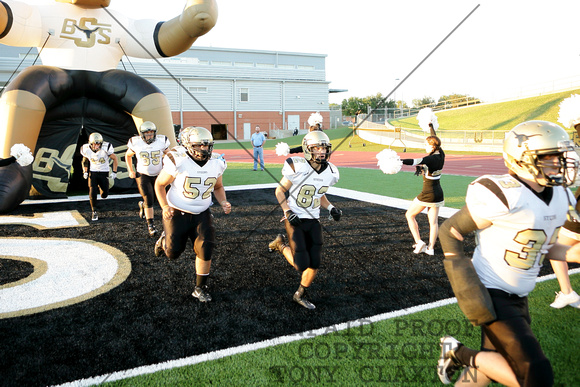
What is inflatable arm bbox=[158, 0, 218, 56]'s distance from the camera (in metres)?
8.55

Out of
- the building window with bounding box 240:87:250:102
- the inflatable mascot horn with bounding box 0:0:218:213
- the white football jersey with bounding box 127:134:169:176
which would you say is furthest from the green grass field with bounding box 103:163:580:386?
the building window with bounding box 240:87:250:102

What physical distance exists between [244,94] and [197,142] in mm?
37847

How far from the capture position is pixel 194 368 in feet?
10.0

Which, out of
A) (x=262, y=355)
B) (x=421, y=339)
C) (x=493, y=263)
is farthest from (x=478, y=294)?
(x=262, y=355)

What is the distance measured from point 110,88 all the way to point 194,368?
849 centimetres

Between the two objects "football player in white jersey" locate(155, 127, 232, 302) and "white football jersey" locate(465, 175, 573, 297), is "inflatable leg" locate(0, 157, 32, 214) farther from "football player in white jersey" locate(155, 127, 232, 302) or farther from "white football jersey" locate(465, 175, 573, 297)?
"white football jersey" locate(465, 175, 573, 297)

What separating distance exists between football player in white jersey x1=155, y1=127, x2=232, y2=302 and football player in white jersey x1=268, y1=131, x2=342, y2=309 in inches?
29.5

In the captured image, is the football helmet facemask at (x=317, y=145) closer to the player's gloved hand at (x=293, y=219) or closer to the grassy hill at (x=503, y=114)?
the player's gloved hand at (x=293, y=219)

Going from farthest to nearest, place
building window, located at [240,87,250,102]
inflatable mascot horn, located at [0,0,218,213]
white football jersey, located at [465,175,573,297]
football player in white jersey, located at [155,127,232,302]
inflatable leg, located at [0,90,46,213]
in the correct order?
building window, located at [240,87,250,102] → inflatable mascot horn, located at [0,0,218,213] → inflatable leg, located at [0,90,46,213] → football player in white jersey, located at [155,127,232,302] → white football jersey, located at [465,175,573,297]

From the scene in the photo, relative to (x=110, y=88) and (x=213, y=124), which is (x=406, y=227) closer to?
(x=110, y=88)

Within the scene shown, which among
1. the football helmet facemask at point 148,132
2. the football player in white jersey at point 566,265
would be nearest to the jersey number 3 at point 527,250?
the football player in white jersey at point 566,265

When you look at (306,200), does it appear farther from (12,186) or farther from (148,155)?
(12,186)

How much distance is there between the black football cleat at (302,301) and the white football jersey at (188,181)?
4.74 ft

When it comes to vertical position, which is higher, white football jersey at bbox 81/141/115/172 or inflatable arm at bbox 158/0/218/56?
inflatable arm at bbox 158/0/218/56
